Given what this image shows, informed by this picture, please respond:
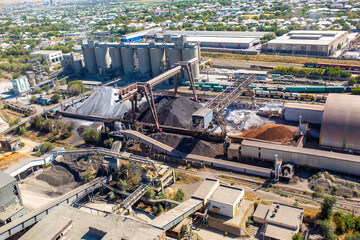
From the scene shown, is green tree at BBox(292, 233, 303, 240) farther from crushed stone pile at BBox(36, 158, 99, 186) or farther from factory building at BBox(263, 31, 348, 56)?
factory building at BBox(263, 31, 348, 56)

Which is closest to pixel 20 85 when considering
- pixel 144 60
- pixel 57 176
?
pixel 144 60

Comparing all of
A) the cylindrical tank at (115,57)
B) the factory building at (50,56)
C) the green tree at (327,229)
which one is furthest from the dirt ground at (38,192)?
the factory building at (50,56)

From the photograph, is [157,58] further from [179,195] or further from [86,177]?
[179,195]

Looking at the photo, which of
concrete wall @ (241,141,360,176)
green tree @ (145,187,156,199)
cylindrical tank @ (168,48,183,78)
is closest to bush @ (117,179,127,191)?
green tree @ (145,187,156,199)

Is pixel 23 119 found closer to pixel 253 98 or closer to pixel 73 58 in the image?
pixel 73 58

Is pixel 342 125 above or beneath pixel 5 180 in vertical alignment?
beneath
